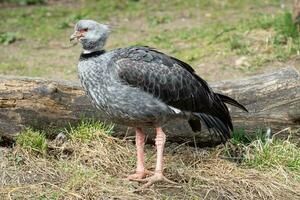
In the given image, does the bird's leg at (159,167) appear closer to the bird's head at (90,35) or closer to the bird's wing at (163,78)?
the bird's wing at (163,78)

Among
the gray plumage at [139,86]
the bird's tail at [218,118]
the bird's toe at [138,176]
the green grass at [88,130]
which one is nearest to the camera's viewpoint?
the gray plumage at [139,86]

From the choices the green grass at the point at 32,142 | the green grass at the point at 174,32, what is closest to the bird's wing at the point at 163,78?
the green grass at the point at 32,142

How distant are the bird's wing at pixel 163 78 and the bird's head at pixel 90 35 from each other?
0.18 m

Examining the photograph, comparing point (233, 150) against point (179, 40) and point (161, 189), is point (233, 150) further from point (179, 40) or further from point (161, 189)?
point (179, 40)

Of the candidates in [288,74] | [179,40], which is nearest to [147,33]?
[179,40]

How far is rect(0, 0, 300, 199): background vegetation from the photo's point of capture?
5.10 meters

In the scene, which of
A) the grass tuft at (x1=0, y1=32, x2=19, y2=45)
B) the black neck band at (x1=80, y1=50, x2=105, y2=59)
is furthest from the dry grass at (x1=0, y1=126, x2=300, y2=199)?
the grass tuft at (x1=0, y1=32, x2=19, y2=45)

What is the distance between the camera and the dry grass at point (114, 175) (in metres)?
4.92

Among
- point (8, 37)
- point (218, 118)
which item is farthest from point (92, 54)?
point (8, 37)

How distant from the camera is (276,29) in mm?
8594

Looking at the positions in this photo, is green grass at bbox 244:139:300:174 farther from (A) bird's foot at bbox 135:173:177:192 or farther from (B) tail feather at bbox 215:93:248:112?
(A) bird's foot at bbox 135:173:177:192

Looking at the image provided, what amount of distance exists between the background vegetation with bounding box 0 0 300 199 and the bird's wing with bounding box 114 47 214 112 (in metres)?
0.57

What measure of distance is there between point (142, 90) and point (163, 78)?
0.20 m

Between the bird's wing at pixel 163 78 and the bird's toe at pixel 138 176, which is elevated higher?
the bird's wing at pixel 163 78
